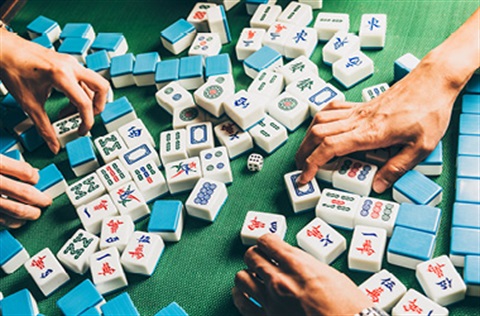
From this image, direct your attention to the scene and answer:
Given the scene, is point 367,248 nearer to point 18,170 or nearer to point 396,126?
point 396,126

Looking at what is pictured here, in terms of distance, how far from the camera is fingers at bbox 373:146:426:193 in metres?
2.10

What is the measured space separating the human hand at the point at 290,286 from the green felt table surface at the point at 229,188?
172 mm

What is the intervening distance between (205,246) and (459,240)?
0.88 metres

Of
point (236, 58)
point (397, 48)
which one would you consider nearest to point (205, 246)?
point (236, 58)

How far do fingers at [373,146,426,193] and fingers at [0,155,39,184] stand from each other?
1.32 metres

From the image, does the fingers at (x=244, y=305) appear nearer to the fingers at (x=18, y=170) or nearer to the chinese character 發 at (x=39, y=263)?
the chinese character 發 at (x=39, y=263)

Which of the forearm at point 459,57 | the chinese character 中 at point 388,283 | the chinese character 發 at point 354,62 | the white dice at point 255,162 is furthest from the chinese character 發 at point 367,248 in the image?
the chinese character 發 at point 354,62

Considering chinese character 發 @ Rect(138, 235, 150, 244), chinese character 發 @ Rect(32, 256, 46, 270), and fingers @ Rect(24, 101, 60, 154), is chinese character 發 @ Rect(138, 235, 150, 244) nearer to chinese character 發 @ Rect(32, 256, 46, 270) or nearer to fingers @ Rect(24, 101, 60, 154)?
chinese character 發 @ Rect(32, 256, 46, 270)

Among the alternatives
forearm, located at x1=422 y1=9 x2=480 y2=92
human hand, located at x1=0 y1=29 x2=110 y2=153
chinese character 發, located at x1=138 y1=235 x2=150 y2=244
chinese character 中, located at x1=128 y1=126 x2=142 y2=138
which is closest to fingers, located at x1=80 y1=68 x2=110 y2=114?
human hand, located at x1=0 y1=29 x2=110 y2=153

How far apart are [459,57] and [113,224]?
1422 millimetres

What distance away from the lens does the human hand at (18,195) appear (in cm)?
220

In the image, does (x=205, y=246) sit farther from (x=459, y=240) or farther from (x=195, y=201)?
(x=459, y=240)

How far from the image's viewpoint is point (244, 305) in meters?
1.90

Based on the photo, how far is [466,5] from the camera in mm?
2742
